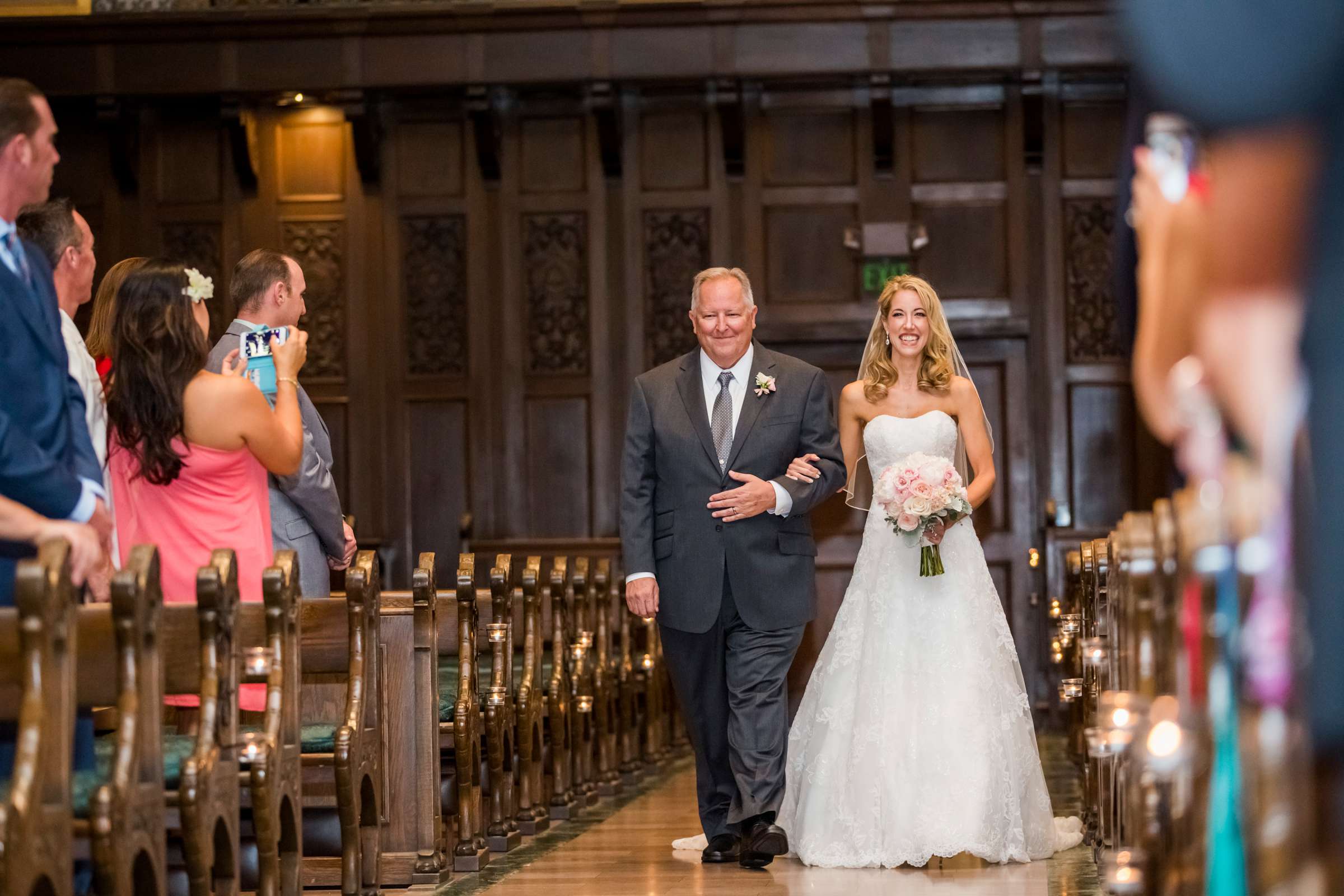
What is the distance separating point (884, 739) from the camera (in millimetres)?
5691

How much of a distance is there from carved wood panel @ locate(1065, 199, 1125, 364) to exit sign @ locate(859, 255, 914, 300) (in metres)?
1.06

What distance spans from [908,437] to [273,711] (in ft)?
9.64

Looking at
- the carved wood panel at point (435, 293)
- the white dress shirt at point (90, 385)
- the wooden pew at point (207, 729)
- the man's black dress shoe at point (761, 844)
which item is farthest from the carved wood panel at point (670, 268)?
the wooden pew at point (207, 729)

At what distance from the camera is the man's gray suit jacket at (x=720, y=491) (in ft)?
19.0

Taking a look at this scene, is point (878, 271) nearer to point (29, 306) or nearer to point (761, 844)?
point (761, 844)

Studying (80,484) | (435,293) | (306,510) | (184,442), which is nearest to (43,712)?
(80,484)

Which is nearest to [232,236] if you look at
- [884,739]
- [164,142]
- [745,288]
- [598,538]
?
[164,142]

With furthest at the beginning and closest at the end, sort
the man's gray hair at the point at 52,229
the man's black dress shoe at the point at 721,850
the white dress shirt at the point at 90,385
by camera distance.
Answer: the man's black dress shoe at the point at 721,850
the man's gray hair at the point at 52,229
the white dress shirt at the point at 90,385

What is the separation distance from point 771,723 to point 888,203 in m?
5.79

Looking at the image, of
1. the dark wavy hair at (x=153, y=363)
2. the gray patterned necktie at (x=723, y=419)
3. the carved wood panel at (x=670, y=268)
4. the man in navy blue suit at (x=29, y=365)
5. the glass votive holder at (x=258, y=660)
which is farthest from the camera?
the carved wood panel at (x=670, y=268)

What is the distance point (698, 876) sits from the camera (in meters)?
5.54

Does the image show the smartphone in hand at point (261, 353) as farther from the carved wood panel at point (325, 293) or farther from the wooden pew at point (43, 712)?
the carved wood panel at point (325, 293)

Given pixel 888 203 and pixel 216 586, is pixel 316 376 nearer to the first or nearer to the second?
pixel 888 203

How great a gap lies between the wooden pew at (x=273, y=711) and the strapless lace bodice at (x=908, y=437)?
8.74 feet
